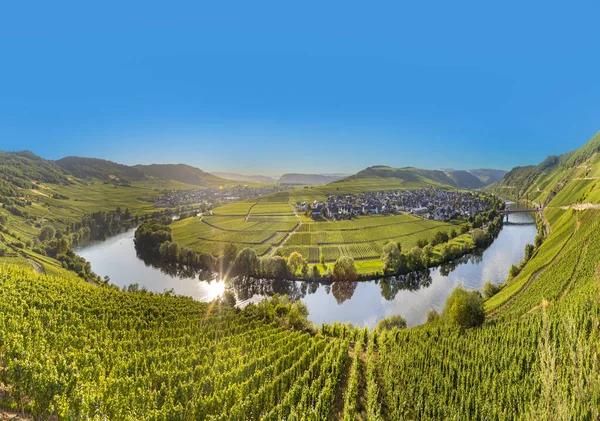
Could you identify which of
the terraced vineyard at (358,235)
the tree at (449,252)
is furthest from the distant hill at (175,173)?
the tree at (449,252)

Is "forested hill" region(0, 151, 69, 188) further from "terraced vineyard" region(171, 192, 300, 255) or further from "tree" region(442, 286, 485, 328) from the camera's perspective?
"tree" region(442, 286, 485, 328)

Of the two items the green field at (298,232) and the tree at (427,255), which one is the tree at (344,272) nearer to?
the green field at (298,232)

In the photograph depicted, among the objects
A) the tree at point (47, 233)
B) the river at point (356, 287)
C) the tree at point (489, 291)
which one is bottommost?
the river at point (356, 287)

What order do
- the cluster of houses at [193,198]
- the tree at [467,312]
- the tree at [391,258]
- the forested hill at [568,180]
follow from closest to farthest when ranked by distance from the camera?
the tree at [467,312]
the tree at [391,258]
the forested hill at [568,180]
the cluster of houses at [193,198]

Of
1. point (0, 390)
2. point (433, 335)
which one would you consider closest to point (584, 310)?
point (433, 335)

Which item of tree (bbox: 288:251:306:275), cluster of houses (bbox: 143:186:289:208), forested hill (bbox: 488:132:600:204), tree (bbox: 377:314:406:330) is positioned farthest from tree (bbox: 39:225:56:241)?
forested hill (bbox: 488:132:600:204)

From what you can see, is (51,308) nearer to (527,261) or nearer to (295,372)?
(295,372)

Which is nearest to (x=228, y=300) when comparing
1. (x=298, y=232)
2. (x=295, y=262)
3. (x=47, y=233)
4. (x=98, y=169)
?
(x=295, y=262)
